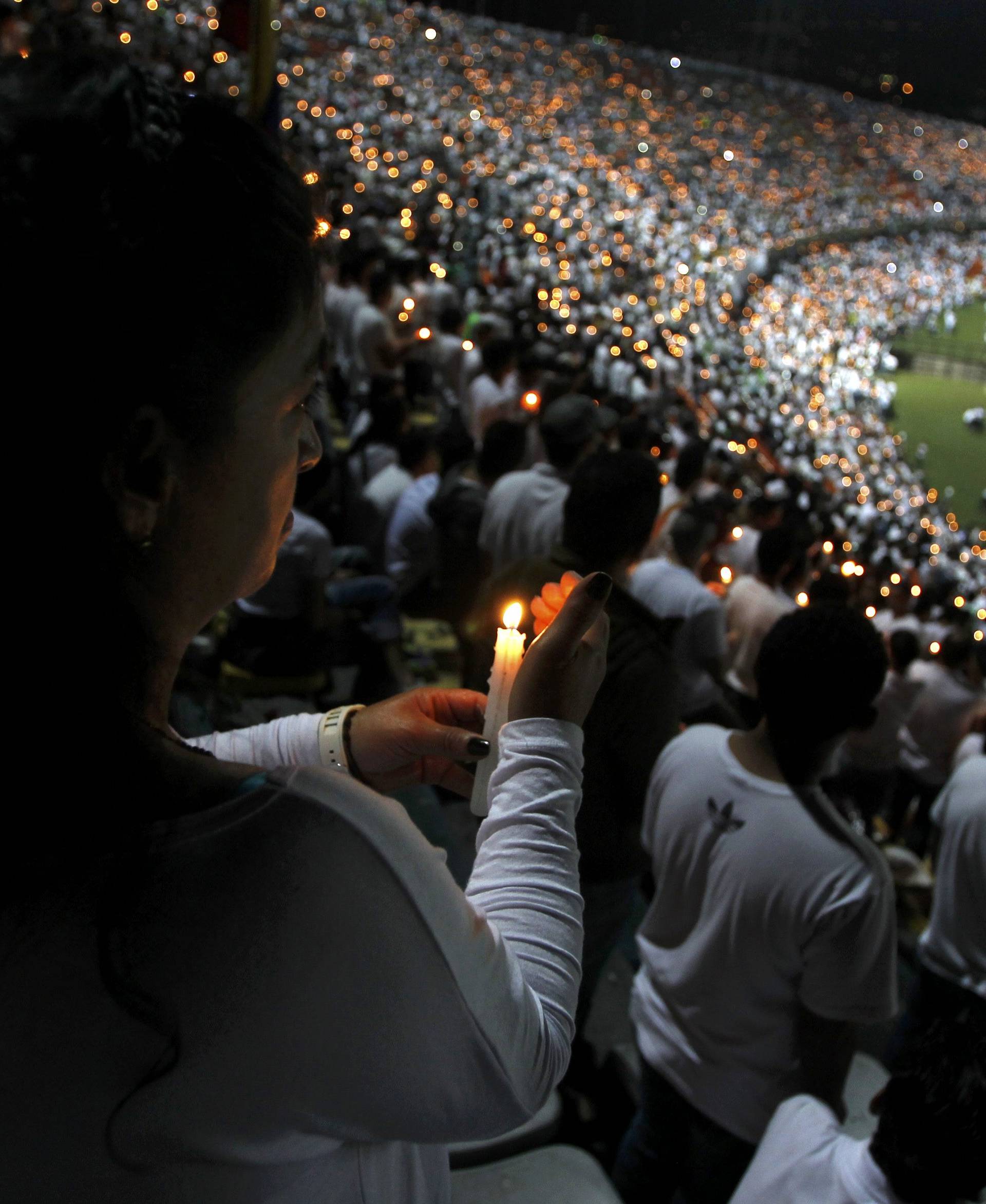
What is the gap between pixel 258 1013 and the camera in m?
0.70

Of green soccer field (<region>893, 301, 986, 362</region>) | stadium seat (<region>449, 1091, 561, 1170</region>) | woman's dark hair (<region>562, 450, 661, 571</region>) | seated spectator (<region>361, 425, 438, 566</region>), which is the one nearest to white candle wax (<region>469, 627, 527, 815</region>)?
stadium seat (<region>449, 1091, 561, 1170</region>)

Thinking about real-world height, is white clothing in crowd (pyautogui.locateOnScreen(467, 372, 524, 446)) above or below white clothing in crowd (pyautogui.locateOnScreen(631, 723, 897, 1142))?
below

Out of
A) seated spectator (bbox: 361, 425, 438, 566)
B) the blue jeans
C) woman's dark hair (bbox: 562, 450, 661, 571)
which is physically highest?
woman's dark hair (bbox: 562, 450, 661, 571)

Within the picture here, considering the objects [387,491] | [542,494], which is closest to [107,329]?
[542,494]

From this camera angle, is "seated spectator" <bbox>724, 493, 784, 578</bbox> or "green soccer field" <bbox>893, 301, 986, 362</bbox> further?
"green soccer field" <bbox>893, 301, 986, 362</bbox>

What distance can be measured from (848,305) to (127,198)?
142 ft

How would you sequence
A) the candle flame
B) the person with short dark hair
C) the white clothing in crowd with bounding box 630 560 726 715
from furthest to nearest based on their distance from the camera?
the white clothing in crowd with bounding box 630 560 726 715, the person with short dark hair, the candle flame

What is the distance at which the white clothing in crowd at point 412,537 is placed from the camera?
5.11m

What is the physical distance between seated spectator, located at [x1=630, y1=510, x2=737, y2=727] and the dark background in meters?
41.7

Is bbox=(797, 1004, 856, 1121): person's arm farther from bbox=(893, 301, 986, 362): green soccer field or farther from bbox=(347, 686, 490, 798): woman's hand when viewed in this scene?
bbox=(893, 301, 986, 362): green soccer field

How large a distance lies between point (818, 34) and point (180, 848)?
53737 millimetres

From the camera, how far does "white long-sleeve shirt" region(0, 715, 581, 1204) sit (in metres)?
0.70

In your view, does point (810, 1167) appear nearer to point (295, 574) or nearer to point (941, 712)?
point (295, 574)

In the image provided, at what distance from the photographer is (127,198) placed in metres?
0.71
